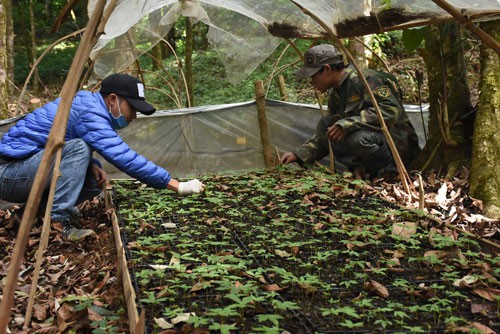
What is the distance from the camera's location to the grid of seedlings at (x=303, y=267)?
7.09ft

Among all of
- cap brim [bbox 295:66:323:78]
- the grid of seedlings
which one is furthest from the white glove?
cap brim [bbox 295:66:323:78]

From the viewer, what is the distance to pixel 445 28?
495cm

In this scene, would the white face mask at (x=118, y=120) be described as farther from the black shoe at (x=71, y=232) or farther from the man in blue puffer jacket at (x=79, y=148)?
the black shoe at (x=71, y=232)

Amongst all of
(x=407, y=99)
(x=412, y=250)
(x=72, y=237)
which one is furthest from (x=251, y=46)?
(x=407, y=99)

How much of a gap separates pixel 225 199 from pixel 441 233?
1.66 metres

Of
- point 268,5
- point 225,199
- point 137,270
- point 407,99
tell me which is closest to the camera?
point 137,270

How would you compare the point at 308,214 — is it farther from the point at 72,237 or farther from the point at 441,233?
the point at 72,237

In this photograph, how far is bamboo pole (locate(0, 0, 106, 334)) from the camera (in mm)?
1587

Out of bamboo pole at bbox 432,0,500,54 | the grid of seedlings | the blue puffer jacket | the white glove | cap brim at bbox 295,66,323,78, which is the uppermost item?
bamboo pole at bbox 432,0,500,54

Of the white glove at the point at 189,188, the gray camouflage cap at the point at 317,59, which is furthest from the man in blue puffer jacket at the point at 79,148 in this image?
the gray camouflage cap at the point at 317,59

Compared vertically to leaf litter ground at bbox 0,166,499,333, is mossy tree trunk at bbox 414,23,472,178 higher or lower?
higher

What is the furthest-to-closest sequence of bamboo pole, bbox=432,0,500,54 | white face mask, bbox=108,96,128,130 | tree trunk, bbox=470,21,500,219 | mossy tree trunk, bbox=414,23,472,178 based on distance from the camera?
mossy tree trunk, bbox=414,23,472,178
tree trunk, bbox=470,21,500,219
white face mask, bbox=108,96,128,130
bamboo pole, bbox=432,0,500,54

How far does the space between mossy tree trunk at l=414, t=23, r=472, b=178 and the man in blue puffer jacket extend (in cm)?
249

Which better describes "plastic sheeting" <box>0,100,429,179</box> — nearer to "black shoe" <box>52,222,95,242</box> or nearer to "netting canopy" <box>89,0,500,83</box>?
"netting canopy" <box>89,0,500,83</box>
